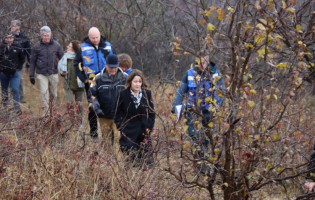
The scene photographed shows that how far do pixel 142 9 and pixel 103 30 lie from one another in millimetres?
1933

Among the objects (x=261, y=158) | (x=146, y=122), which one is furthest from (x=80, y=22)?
(x=261, y=158)

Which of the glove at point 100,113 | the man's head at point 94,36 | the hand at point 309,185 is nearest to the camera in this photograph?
the hand at point 309,185

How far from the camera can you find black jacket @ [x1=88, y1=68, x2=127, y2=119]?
5.33 meters

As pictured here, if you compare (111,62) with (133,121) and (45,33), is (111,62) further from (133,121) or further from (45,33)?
(45,33)

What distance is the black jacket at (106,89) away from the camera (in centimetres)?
533

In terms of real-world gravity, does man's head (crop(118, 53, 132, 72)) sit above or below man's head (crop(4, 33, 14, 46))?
above

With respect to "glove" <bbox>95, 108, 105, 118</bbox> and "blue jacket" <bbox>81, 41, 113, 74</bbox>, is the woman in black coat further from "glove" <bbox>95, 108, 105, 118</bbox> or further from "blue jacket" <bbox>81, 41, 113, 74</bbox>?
"blue jacket" <bbox>81, 41, 113, 74</bbox>

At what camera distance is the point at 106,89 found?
5.34 m

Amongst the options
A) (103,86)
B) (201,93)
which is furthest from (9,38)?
(201,93)

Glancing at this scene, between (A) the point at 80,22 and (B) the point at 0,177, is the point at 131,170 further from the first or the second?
A: (A) the point at 80,22

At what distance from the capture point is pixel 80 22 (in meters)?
11.1

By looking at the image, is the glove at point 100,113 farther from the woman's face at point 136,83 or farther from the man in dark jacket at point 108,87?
the woman's face at point 136,83

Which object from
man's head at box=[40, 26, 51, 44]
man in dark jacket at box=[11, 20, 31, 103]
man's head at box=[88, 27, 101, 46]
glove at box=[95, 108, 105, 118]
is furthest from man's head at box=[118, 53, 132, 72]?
man's head at box=[40, 26, 51, 44]

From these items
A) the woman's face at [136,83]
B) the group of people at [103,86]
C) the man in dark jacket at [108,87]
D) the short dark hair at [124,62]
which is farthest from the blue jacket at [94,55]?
the woman's face at [136,83]
